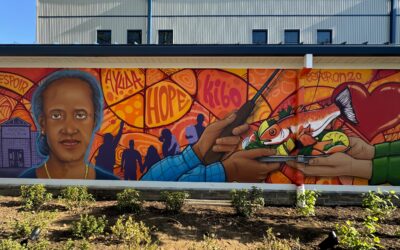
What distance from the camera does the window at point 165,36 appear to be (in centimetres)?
2181

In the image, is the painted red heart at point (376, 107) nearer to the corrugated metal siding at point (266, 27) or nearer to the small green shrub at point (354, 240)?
the small green shrub at point (354, 240)

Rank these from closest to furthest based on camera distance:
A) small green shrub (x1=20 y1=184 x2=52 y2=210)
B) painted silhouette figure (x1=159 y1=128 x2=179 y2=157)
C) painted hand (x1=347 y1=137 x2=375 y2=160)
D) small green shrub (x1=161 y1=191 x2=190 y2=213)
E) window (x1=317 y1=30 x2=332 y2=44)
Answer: small green shrub (x1=161 y1=191 x2=190 y2=213) < small green shrub (x1=20 y1=184 x2=52 y2=210) < painted hand (x1=347 y1=137 x2=375 y2=160) < painted silhouette figure (x1=159 y1=128 x2=179 y2=157) < window (x1=317 y1=30 x2=332 y2=44)

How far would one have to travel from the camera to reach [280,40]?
21.4 meters

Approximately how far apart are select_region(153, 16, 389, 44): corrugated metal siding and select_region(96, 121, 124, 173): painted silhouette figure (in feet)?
49.7

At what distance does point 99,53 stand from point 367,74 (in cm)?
567

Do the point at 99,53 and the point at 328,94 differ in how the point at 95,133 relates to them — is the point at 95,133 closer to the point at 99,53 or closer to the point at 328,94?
the point at 99,53

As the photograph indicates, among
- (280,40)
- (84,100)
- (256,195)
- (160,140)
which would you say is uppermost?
(280,40)

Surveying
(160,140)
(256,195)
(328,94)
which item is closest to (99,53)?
(160,140)

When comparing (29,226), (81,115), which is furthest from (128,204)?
(81,115)

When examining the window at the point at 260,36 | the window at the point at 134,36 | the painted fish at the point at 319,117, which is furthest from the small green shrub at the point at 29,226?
the window at the point at 260,36

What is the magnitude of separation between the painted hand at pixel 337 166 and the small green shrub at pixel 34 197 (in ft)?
16.7

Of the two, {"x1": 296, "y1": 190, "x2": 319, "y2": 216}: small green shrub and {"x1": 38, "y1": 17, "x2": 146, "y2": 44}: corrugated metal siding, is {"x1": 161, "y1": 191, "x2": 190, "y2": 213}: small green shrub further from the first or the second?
{"x1": 38, "y1": 17, "x2": 146, "y2": 44}: corrugated metal siding

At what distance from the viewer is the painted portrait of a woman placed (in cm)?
750

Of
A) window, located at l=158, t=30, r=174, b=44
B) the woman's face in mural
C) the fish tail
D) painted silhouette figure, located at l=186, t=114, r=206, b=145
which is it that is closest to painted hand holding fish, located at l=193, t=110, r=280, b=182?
painted silhouette figure, located at l=186, t=114, r=206, b=145
